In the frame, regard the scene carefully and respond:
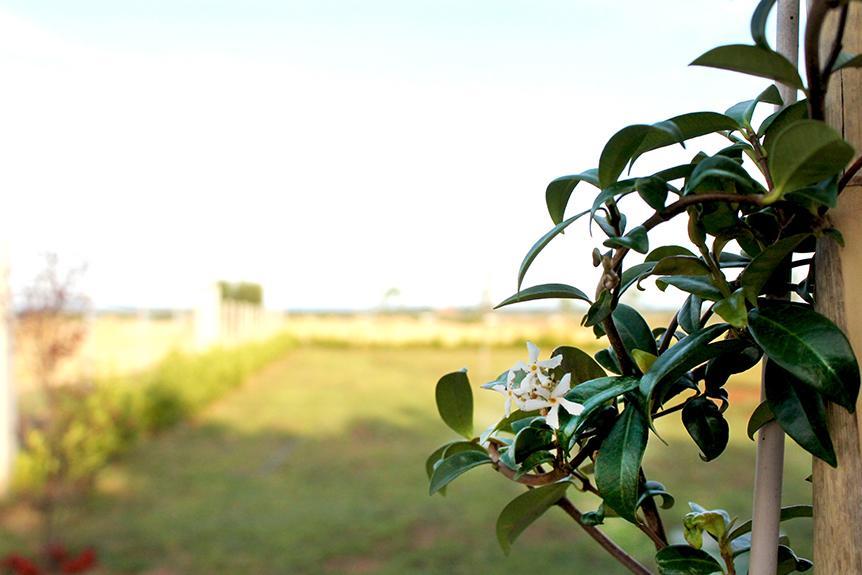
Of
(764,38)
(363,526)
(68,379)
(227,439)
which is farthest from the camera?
(227,439)

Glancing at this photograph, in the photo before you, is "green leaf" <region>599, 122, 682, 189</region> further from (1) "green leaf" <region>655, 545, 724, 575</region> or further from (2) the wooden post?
(1) "green leaf" <region>655, 545, 724, 575</region>

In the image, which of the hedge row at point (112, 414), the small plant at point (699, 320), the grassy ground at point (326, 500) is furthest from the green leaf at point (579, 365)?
the hedge row at point (112, 414)

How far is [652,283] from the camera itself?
42 centimetres

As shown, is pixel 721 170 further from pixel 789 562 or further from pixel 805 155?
pixel 789 562

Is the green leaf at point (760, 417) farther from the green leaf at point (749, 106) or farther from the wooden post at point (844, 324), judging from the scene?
the green leaf at point (749, 106)

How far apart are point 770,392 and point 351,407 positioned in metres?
6.33

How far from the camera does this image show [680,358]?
0.34 meters

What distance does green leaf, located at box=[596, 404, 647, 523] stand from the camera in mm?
335

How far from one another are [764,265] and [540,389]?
0.37ft

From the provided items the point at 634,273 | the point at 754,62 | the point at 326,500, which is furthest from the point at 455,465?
the point at 326,500

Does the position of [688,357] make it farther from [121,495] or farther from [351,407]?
[351,407]

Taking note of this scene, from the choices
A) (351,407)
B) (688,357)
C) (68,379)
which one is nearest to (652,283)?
(688,357)

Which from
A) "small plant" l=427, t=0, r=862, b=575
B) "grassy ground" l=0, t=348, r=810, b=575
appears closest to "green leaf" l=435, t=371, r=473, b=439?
"small plant" l=427, t=0, r=862, b=575

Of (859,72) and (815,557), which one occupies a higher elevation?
(859,72)
